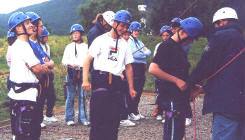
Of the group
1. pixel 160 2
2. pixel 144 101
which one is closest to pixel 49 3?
pixel 160 2

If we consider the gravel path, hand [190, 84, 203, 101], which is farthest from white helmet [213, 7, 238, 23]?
the gravel path

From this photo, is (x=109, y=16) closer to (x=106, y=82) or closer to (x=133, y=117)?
(x=106, y=82)

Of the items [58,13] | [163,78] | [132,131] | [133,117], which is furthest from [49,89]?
[58,13]

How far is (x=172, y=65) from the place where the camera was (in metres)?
4.07

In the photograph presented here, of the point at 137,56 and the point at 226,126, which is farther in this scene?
the point at 137,56

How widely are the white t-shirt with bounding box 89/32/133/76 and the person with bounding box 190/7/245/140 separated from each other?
4.02ft

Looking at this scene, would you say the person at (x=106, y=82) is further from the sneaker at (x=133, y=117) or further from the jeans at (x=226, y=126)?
the sneaker at (x=133, y=117)

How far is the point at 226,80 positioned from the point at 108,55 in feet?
5.31

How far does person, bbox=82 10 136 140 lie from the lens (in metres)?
4.64

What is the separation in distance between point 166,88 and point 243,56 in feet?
3.07

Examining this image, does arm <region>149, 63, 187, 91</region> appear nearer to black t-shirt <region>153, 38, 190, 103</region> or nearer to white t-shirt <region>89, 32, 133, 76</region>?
black t-shirt <region>153, 38, 190, 103</region>

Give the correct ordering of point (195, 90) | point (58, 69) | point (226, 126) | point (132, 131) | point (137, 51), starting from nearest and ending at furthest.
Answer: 1. point (226, 126)
2. point (195, 90)
3. point (132, 131)
4. point (137, 51)
5. point (58, 69)

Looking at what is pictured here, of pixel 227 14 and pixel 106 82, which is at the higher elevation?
pixel 227 14

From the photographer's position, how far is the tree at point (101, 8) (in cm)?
6438
